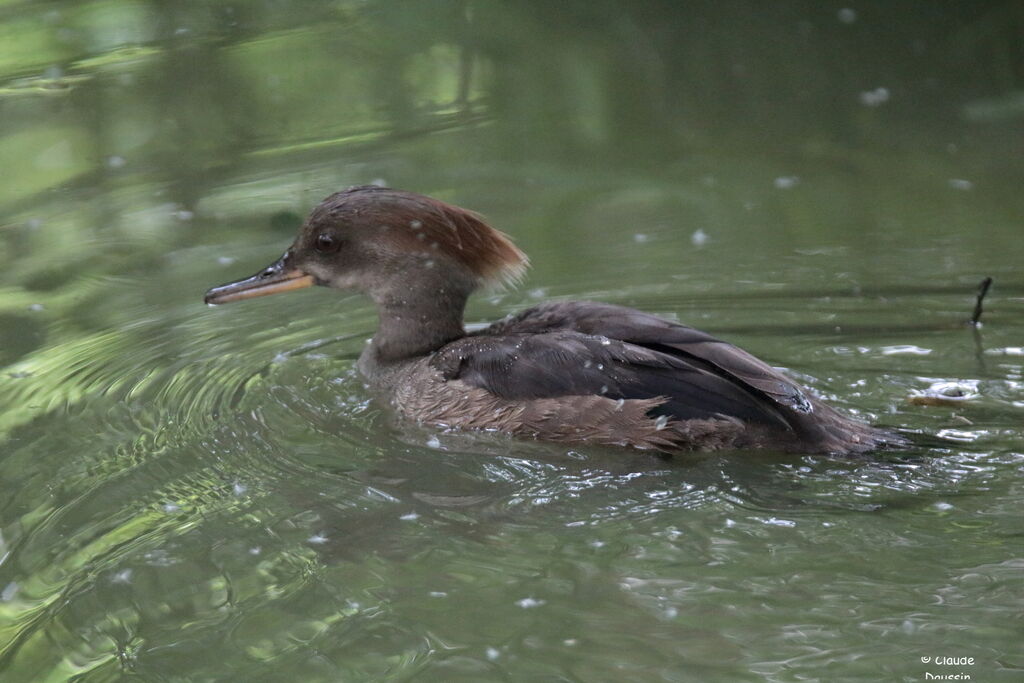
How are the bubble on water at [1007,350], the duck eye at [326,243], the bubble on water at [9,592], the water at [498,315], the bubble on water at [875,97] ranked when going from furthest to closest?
the bubble on water at [875,97]
the duck eye at [326,243]
the bubble on water at [1007,350]
the bubble on water at [9,592]
the water at [498,315]

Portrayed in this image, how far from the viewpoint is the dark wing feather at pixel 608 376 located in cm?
496

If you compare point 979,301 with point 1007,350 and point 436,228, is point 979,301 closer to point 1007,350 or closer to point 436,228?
point 1007,350

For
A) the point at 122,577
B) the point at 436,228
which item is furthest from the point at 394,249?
the point at 122,577

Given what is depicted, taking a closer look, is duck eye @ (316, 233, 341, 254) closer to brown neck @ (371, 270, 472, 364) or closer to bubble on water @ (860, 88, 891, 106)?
brown neck @ (371, 270, 472, 364)

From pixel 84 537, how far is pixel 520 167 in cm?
483

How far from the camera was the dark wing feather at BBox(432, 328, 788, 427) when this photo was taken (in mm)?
4957

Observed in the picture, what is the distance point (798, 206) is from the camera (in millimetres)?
7848

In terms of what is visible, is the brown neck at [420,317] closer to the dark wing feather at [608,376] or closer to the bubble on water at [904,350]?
the dark wing feather at [608,376]

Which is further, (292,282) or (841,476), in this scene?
(292,282)

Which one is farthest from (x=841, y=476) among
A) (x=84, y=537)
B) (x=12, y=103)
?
(x=12, y=103)

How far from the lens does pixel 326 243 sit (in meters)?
5.88

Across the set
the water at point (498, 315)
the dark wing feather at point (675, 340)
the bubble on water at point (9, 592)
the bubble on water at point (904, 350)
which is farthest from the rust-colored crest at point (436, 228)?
the bubble on water at point (9, 592)

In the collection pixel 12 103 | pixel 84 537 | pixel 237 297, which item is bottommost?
pixel 84 537

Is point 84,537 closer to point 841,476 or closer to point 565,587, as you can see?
point 565,587
